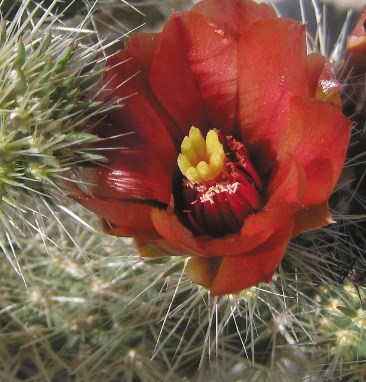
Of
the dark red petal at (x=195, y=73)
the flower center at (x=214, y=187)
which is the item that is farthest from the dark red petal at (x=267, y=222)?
the dark red petal at (x=195, y=73)

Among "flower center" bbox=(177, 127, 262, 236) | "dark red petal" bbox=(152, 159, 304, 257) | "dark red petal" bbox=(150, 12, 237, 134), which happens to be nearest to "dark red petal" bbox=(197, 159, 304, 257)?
"dark red petal" bbox=(152, 159, 304, 257)

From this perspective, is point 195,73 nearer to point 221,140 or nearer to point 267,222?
point 221,140

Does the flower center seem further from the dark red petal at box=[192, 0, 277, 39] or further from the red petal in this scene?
the dark red petal at box=[192, 0, 277, 39]

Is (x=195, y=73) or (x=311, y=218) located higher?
(x=195, y=73)

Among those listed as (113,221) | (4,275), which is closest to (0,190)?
(113,221)

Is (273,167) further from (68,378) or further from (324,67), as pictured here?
(68,378)

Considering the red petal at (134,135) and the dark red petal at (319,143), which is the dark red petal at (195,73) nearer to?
the red petal at (134,135)

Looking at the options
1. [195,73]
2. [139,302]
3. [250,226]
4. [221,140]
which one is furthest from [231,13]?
[139,302]
